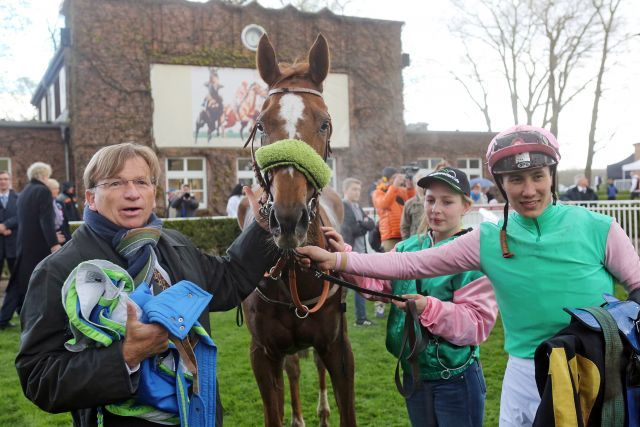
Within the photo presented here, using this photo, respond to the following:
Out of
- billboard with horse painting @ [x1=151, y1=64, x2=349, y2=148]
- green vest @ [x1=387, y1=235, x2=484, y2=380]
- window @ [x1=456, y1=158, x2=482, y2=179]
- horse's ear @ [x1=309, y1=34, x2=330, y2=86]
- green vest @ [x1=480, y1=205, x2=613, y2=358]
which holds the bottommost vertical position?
green vest @ [x1=387, y1=235, x2=484, y2=380]

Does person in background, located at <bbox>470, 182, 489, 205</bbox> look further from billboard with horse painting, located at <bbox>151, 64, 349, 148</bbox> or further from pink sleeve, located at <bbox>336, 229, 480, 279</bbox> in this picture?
pink sleeve, located at <bbox>336, 229, 480, 279</bbox>

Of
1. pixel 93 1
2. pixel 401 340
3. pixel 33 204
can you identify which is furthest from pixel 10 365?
pixel 93 1

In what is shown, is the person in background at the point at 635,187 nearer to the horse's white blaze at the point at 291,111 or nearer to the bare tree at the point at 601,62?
the bare tree at the point at 601,62

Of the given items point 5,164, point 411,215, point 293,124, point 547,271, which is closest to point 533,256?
point 547,271

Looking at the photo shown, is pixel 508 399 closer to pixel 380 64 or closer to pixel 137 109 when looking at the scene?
pixel 137 109

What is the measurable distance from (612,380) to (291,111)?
1.70 meters

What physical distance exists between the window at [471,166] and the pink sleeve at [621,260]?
18.7 metres

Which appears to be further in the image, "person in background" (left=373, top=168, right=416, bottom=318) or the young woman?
"person in background" (left=373, top=168, right=416, bottom=318)

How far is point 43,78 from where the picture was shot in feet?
64.2

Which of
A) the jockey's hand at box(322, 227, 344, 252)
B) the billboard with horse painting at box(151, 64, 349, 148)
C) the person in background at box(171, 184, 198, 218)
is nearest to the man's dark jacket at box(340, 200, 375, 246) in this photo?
the jockey's hand at box(322, 227, 344, 252)

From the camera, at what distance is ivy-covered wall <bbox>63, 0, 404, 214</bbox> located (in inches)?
609

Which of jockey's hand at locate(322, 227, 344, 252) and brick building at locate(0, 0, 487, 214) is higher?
brick building at locate(0, 0, 487, 214)

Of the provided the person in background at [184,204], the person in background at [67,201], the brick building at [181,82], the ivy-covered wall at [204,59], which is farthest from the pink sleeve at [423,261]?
the ivy-covered wall at [204,59]

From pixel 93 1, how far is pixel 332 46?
752 centimetres
